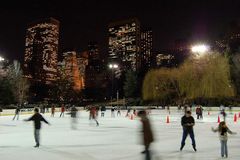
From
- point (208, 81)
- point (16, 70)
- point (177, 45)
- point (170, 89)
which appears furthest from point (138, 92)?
point (177, 45)

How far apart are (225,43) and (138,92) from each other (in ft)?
84.9

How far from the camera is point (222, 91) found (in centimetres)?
5303

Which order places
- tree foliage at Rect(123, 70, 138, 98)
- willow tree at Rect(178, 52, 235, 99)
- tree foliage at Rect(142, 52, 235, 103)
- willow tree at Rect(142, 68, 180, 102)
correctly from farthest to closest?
tree foliage at Rect(123, 70, 138, 98) → willow tree at Rect(142, 68, 180, 102) → tree foliage at Rect(142, 52, 235, 103) → willow tree at Rect(178, 52, 235, 99)

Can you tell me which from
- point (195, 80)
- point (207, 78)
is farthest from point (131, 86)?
point (207, 78)

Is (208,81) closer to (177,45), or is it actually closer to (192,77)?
(192,77)

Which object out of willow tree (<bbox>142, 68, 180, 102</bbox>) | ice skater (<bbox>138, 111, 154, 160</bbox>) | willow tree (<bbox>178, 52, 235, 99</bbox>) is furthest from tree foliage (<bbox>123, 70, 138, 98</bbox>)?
ice skater (<bbox>138, 111, 154, 160</bbox>)

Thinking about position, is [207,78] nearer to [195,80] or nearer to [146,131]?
[195,80]

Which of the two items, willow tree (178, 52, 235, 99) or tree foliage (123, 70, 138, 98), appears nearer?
willow tree (178, 52, 235, 99)

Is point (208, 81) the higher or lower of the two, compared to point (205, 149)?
higher

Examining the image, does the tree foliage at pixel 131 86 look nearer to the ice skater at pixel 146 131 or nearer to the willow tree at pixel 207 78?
the willow tree at pixel 207 78

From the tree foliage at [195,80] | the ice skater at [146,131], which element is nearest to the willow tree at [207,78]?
the tree foliage at [195,80]

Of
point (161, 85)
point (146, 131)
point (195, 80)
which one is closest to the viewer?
point (146, 131)

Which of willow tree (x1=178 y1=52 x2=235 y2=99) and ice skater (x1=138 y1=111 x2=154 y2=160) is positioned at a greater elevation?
willow tree (x1=178 y1=52 x2=235 y2=99)

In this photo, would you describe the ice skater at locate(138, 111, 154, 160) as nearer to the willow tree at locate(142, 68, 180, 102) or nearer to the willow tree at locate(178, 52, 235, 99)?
the willow tree at locate(178, 52, 235, 99)
